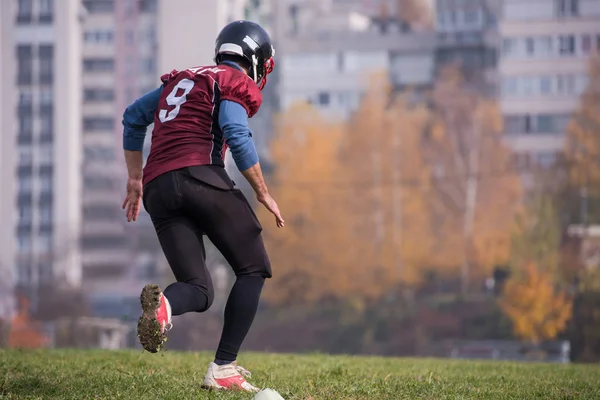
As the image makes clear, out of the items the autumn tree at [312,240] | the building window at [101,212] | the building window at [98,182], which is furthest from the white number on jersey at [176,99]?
the building window at [98,182]

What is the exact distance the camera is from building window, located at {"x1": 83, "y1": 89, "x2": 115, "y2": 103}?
116 m

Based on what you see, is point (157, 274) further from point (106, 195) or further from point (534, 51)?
point (534, 51)

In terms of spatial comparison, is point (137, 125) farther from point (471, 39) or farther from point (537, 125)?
point (471, 39)

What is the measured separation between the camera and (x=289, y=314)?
8288 cm

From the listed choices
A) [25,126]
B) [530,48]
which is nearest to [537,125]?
[530,48]

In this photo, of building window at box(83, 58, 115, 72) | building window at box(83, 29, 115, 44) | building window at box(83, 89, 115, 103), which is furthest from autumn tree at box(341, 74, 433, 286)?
building window at box(83, 29, 115, 44)

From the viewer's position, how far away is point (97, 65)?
117 meters

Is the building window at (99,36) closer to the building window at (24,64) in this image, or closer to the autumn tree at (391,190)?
the building window at (24,64)

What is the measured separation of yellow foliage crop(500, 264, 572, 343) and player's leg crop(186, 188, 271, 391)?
62.3m

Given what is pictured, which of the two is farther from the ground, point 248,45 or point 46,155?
point 248,45

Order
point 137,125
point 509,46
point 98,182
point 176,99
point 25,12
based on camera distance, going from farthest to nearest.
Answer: point 25,12, point 98,182, point 509,46, point 137,125, point 176,99

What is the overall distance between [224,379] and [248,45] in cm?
196

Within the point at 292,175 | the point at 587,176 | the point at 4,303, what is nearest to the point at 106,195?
the point at 4,303

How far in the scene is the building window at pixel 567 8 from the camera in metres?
98.9
